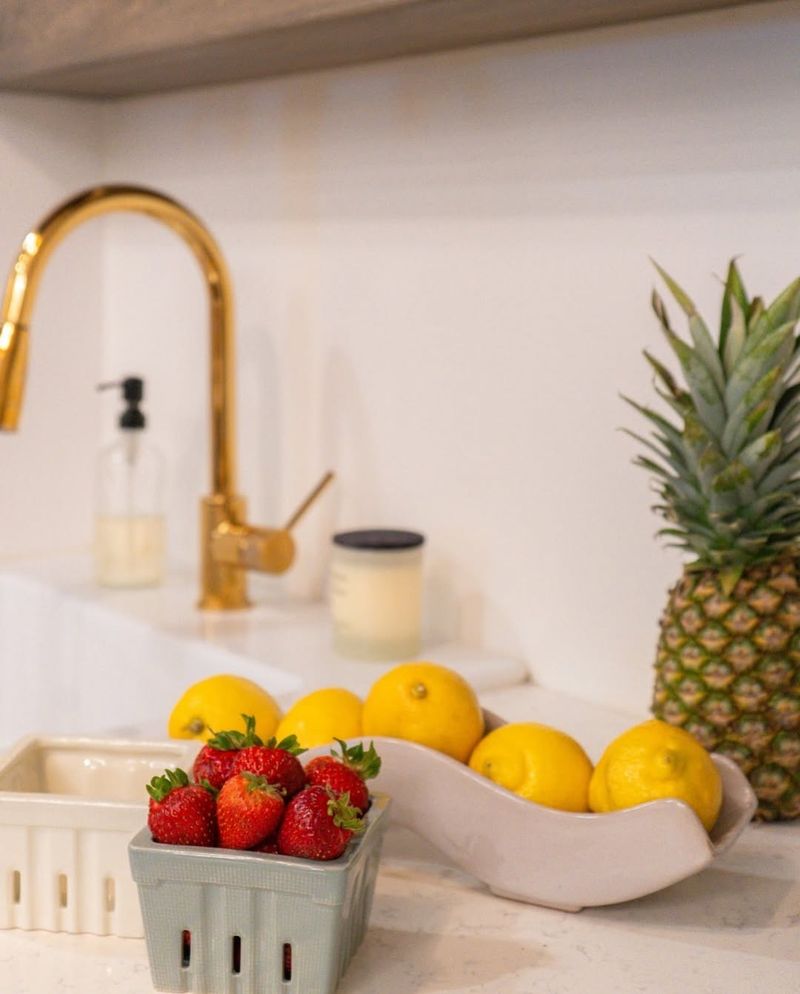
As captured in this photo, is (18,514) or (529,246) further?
(18,514)

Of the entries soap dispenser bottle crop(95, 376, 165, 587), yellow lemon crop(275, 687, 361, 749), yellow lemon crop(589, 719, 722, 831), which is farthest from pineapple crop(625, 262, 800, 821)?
soap dispenser bottle crop(95, 376, 165, 587)

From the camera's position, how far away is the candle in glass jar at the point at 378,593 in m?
Result: 1.35

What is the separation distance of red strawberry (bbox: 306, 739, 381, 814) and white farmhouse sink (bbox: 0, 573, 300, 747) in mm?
497

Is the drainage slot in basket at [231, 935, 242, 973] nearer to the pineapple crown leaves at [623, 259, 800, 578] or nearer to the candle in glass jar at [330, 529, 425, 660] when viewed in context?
the pineapple crown leaves at [623, 259, 800, 578]

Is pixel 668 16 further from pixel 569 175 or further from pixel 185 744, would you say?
pixel 185 744

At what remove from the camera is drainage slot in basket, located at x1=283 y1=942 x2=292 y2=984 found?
30.6 inches

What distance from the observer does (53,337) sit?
1.79m

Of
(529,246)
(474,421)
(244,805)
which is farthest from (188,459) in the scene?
(244,805)

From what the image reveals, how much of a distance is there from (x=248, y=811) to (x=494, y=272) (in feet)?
2.44

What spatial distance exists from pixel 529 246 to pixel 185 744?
0.63 m

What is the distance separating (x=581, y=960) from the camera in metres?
0.83

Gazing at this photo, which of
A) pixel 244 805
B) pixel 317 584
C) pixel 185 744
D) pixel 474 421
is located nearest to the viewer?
pixel 244 805

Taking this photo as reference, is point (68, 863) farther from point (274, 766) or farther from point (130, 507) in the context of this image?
point (130, 507)

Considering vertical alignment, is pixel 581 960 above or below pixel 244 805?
below
